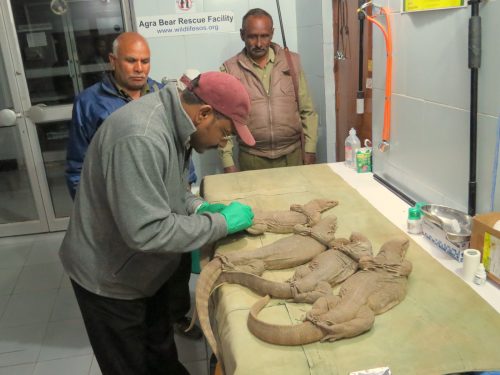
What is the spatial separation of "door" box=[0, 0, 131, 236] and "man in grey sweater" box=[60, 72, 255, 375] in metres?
2.51

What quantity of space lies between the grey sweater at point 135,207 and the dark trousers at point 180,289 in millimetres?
265

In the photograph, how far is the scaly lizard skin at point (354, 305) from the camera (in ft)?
3.45

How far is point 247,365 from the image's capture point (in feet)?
3.29

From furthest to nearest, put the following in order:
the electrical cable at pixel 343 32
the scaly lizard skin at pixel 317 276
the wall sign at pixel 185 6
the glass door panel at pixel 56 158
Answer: the glass door panel at pixel 56 158, the wall sign at pixel 185 6, the electrical cable at pixel 343 32, the scaly lizard skin at pixel 317 276

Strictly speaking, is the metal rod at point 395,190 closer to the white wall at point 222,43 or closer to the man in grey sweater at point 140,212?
the man in grey sweater at point 140,212

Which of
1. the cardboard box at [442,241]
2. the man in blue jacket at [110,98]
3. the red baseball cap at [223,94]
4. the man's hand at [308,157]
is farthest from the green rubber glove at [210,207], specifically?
the man's hand at [308,157]

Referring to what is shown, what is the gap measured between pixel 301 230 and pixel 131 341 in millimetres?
703

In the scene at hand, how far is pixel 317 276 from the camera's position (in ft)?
4.23

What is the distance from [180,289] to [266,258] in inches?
31.0

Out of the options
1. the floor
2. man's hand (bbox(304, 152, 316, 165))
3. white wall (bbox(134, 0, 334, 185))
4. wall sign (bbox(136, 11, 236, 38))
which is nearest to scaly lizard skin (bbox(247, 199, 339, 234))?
the floor

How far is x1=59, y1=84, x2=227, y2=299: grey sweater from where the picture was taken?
4.08 feet

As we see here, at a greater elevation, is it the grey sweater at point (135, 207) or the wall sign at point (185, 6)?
the wall sign at point (185, 6)

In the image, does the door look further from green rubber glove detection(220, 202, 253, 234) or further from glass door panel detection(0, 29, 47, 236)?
green rubber glove detection(220, 202, 253, 234)

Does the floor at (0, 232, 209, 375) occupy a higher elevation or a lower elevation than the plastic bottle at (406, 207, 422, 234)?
lower
